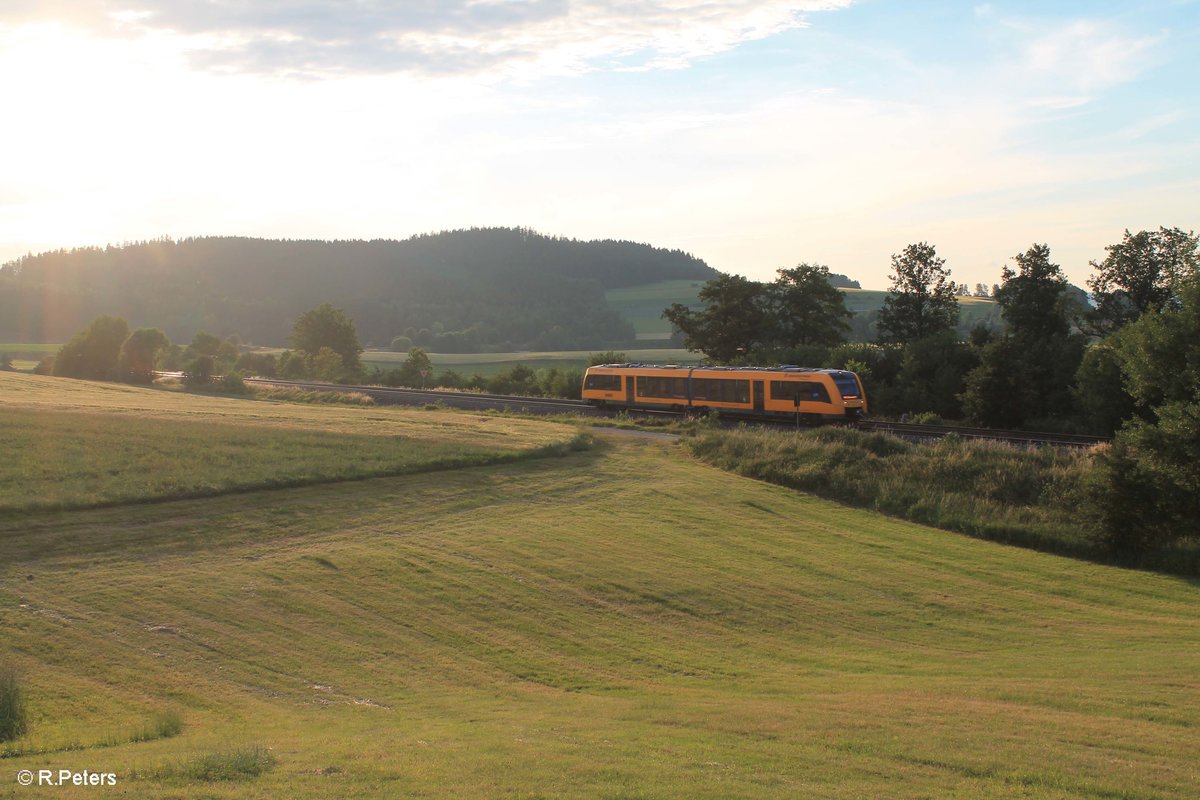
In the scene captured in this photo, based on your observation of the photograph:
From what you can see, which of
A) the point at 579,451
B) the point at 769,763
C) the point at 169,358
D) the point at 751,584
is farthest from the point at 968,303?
the point at 769,763

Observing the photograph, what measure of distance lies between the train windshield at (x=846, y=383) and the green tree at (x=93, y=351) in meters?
68.8

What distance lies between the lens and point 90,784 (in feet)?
26.4

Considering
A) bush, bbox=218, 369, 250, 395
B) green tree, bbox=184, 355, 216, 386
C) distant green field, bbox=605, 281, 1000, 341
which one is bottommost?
bush, bbox=218, 369, 250, 395

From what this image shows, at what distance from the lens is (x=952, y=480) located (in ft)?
100

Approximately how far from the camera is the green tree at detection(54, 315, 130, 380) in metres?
87.8

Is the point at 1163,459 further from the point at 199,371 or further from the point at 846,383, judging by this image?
the point at 199,371

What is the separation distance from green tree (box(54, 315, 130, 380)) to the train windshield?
68823 mm

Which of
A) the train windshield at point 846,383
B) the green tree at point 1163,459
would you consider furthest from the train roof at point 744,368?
the green tree at point 1163,459

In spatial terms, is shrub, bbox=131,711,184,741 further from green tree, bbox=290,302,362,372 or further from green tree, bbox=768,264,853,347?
green tree, bbox=290,302,362,372

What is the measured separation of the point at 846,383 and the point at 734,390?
5.46 metres

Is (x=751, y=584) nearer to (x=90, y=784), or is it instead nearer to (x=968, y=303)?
(x=90, y=784)

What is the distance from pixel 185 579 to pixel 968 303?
162 metres

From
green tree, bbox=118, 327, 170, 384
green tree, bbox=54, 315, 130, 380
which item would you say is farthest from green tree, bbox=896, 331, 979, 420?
green tree, bbox=54, 315, 130, 380

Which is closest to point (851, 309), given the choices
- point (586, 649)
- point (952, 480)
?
point (952, 480)
